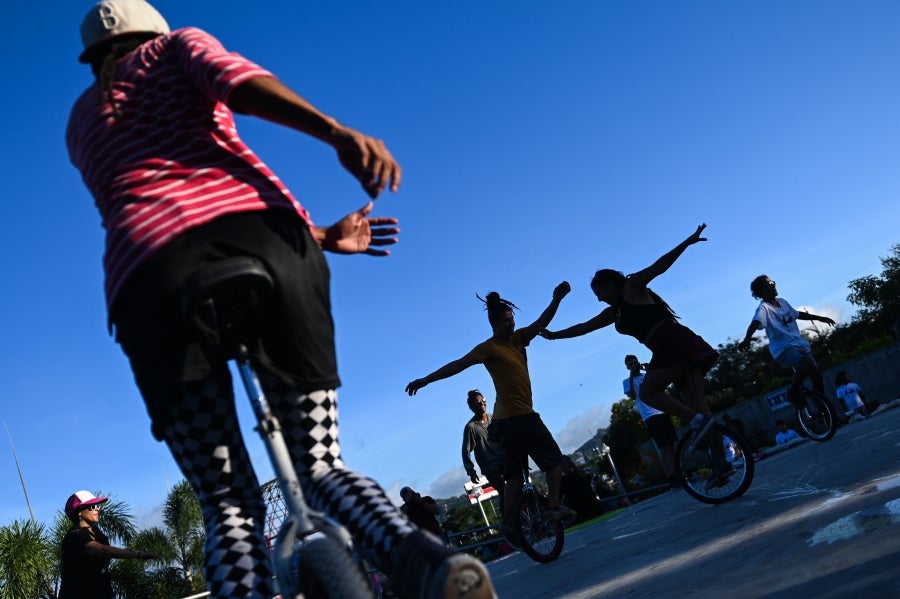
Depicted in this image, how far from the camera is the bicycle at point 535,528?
6.86 meters

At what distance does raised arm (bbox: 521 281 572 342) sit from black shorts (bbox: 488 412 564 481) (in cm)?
79

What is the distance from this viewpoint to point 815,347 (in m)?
49.5

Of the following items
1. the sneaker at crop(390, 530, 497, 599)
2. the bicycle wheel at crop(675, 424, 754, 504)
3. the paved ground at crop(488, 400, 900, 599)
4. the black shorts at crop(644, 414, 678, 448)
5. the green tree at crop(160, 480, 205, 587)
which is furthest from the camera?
the green tree at crop(160, 480, 205, 587)

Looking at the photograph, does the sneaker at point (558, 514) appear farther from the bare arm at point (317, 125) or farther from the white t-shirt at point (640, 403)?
the bare arm at point (317, 125)

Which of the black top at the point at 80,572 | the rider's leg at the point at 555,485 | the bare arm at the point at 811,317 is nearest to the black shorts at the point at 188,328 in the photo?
the rider's leg at the point at 555,485

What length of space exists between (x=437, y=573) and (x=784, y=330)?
9.46 metres

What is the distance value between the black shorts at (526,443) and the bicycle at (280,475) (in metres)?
5.18

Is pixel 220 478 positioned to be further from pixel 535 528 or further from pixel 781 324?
pixel 781 324

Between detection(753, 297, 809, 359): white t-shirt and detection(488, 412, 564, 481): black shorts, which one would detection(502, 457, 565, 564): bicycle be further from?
detection(753, 297, 809, 359): white t-shirt

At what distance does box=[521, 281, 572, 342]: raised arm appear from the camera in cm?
712

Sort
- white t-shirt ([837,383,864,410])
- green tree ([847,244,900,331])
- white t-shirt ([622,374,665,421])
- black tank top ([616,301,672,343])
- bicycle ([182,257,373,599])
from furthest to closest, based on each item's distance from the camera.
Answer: green tree ([847,244,900,331])
white t-shirt ([837,383,864,410])
white t-shirt ([622,374,665,421])
black tank top ([616,301,672,343])
bicycle ([182,257,373,599])

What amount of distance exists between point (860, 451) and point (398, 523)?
5348 millimetres

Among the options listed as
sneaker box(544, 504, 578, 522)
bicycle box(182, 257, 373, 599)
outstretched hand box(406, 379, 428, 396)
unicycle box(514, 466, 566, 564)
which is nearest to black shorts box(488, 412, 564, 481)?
unicycle box(514, 466, 566, 564)

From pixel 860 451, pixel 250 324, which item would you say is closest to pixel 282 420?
pixel 250 324
